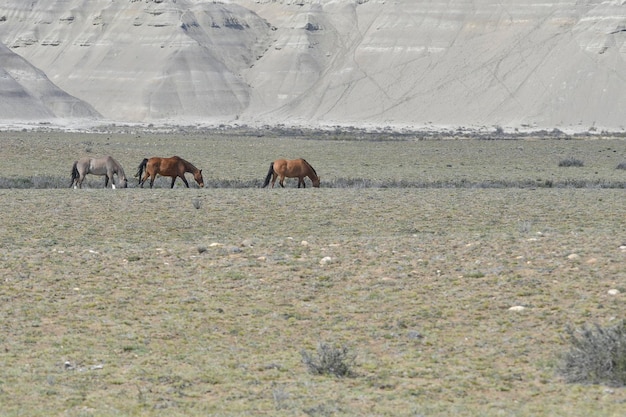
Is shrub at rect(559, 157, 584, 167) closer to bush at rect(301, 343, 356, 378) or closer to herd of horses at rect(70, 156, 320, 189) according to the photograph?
herd of horses at rect(70, 156, 320, 189)

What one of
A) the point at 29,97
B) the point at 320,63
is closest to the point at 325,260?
the point at 29,97

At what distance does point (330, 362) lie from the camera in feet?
37.1

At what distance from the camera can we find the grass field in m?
10.7

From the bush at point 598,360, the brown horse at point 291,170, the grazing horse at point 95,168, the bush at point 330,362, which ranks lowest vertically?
the bush at point 330,362

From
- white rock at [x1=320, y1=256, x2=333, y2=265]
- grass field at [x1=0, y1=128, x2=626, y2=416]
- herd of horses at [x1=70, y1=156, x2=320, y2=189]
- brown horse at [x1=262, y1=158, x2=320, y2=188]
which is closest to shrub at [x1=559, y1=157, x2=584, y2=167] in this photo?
herd of horses at [x1=70, y1=156, x2=320, y2=189]

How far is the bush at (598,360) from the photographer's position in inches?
428

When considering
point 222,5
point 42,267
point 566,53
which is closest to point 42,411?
point 42,267

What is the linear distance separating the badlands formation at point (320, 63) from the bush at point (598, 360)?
357 ft

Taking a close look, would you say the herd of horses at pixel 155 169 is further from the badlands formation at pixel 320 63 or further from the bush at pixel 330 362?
the badlands formation at pixel 320 63

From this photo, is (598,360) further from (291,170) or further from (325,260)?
(291,170)

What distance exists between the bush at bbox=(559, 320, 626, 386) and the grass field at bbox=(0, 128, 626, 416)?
0.18m

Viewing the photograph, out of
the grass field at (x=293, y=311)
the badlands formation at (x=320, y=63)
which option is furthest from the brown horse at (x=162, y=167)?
the badlands formation at (x=320, y=63)

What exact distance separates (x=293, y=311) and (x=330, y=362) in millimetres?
2715

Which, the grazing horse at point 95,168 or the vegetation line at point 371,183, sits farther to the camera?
the vegetation line at point 371,183
